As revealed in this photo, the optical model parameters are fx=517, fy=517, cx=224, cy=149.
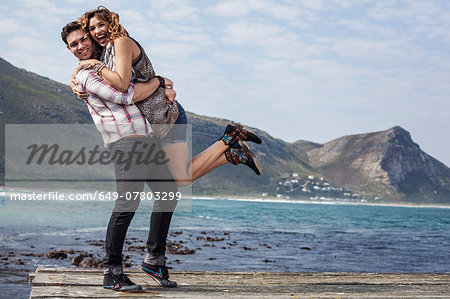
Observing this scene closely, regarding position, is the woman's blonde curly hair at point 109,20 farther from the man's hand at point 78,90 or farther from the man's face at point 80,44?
the man's hand at point 78,90

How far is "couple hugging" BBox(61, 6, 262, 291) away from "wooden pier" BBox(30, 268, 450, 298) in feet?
0.97

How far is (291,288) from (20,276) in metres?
10.1

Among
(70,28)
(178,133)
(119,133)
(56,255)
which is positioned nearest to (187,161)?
(178,133)

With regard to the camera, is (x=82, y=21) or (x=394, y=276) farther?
(x=394, y=276)

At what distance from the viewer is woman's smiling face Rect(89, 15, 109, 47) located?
4777 mm

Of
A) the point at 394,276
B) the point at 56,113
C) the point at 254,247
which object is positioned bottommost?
the point at 254,247

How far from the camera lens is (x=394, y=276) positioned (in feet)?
22.0

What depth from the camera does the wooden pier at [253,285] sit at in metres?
4.90

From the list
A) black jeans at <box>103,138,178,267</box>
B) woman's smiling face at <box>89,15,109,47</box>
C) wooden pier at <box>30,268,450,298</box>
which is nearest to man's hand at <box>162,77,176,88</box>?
black jeans at <box>103,138,178,267</box>

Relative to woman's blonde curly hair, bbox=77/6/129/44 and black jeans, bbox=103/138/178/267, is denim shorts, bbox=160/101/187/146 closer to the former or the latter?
black jeans, bbox=103/138/178/267

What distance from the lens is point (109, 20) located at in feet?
15.8

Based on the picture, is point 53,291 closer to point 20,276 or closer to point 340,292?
point 340,292

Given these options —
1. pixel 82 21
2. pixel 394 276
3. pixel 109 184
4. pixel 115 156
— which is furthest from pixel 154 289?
pixel 109 184

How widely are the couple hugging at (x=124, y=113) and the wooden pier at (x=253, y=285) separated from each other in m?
0.29
